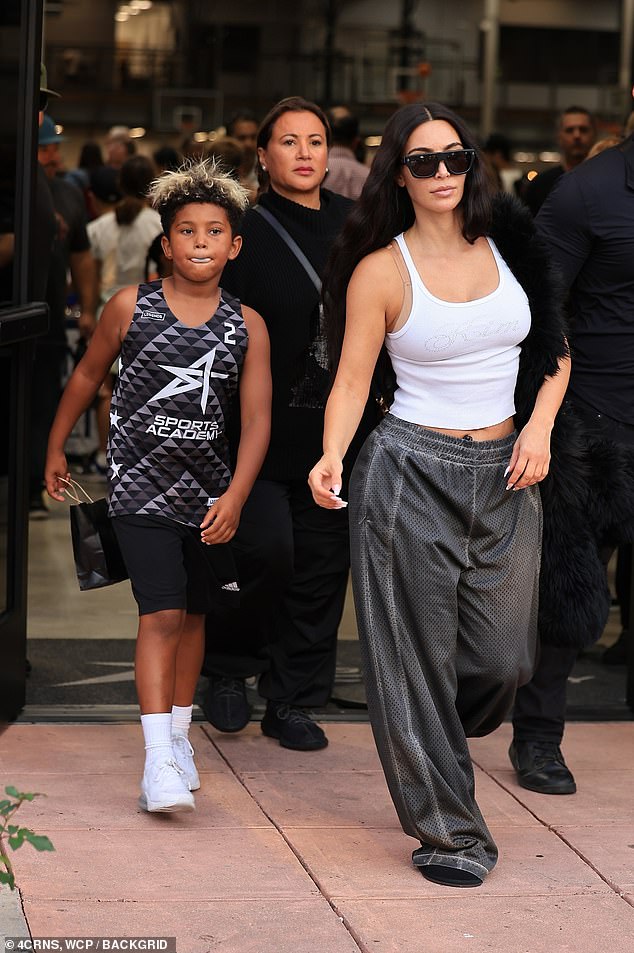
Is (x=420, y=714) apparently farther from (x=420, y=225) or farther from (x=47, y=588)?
(x=47, y=588)

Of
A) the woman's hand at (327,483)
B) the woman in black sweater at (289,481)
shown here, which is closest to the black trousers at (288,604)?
the woman in black sweater at (289,481)

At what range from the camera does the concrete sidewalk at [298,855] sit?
3252mm

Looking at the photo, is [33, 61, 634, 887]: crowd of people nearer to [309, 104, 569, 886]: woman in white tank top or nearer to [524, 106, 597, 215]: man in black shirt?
[309, 104, 569, 886]: woman in white tank top

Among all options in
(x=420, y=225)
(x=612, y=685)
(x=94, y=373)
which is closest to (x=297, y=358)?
(x=94, y=373)

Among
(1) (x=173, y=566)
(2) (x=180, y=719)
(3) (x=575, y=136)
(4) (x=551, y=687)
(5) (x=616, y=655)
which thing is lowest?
(5) (x=616, y=655)

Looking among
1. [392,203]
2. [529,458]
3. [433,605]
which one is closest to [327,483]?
[433,605]

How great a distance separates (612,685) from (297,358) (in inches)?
78.0

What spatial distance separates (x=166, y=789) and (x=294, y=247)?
160 centimetres

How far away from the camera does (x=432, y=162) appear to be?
347 centimetres

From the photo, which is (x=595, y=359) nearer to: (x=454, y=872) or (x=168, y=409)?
(x=168, y=409)

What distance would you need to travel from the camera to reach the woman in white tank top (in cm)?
350

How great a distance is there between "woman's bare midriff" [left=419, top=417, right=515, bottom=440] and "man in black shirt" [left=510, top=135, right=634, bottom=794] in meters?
0.51

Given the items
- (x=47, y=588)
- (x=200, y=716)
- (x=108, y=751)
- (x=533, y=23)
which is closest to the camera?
(x=108, y=751)

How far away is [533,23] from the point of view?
3678 centimetres
